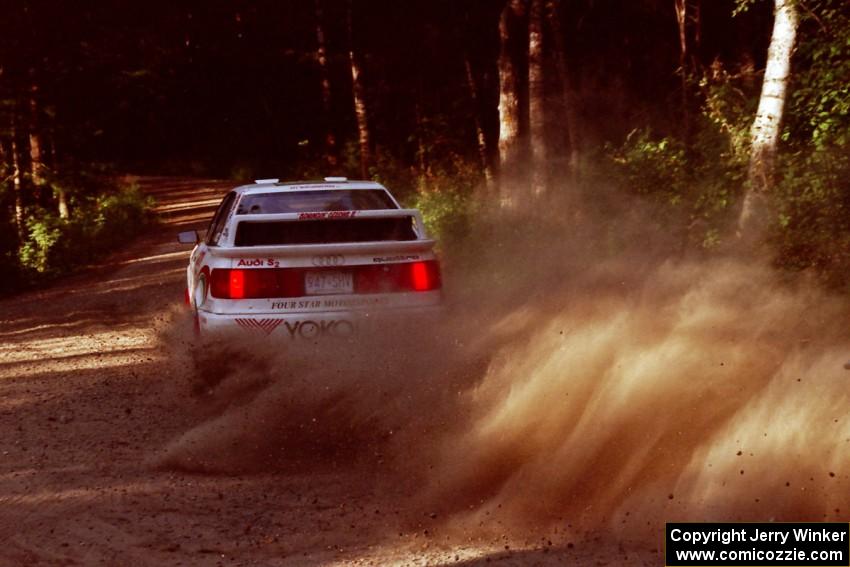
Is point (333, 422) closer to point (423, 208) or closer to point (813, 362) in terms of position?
point (813, 362)

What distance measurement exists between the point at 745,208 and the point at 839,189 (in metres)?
1.45

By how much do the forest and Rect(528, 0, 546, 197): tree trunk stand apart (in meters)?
0.04

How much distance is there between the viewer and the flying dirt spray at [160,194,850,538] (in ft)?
17.0

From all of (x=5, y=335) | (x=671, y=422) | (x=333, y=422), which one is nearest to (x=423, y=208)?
(x=5, y=335)

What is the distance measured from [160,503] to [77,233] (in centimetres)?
2268

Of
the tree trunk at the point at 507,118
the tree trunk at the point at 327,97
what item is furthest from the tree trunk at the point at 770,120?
the tree trunk at the point at 327,97

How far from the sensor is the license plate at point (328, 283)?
799 cm

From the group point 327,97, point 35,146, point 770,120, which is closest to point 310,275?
point 770,120

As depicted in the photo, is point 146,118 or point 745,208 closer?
point 745,208

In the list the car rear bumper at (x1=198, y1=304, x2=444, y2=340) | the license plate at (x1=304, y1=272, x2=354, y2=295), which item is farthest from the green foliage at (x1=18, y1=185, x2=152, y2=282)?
the license plate at (x1=304, y1=272, x2=354, y2=295)

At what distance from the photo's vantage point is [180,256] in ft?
82.3

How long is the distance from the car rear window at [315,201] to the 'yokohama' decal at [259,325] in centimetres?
151

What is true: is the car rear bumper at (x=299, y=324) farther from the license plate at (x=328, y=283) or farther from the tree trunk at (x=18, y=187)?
the tree trunk at (x=18, y=187)

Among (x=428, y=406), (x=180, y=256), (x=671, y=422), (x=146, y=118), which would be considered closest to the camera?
(x=671, y=422)
